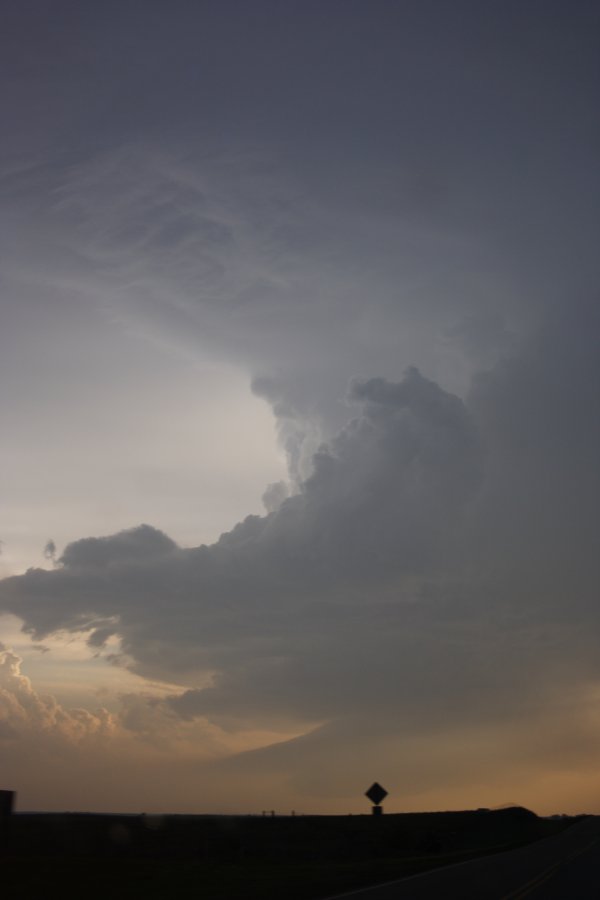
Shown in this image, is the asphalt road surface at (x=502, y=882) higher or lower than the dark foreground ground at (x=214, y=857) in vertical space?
lower

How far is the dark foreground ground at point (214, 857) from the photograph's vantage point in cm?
2595

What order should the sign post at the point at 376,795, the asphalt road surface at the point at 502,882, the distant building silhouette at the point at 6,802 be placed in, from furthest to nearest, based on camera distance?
1. the sign post at the point at 376,795
2. the distant building silhouette at the point at 6,802
3. the asphalt road surface at the point at 502,882

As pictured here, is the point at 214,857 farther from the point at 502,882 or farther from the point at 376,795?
the point at 502,882

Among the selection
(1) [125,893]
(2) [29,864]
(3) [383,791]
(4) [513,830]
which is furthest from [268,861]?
(4) [513,830]

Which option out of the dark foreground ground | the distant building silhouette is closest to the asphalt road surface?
the dark foreground ground

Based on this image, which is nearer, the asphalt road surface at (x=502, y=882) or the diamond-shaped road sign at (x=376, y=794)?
the asphalt road surface at (x=502, y=882)

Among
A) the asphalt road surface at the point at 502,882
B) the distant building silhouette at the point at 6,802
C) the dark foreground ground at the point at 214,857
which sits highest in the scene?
the distant building silhouette at the point at 6,802

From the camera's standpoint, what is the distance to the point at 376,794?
124 feet

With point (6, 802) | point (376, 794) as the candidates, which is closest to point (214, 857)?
point (376, 794)

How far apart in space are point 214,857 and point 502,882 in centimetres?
2038

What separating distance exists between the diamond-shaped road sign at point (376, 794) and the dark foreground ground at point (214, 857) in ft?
8.53

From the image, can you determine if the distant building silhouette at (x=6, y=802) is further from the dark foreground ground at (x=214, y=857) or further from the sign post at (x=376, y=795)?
the sign post at (x=376, y=795)

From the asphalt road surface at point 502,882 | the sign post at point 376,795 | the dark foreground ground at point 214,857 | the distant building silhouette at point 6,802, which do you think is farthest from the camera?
the sign post at point 376,795

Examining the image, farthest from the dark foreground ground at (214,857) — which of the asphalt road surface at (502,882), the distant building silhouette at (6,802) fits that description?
the asphalt road surface at (502,882)
